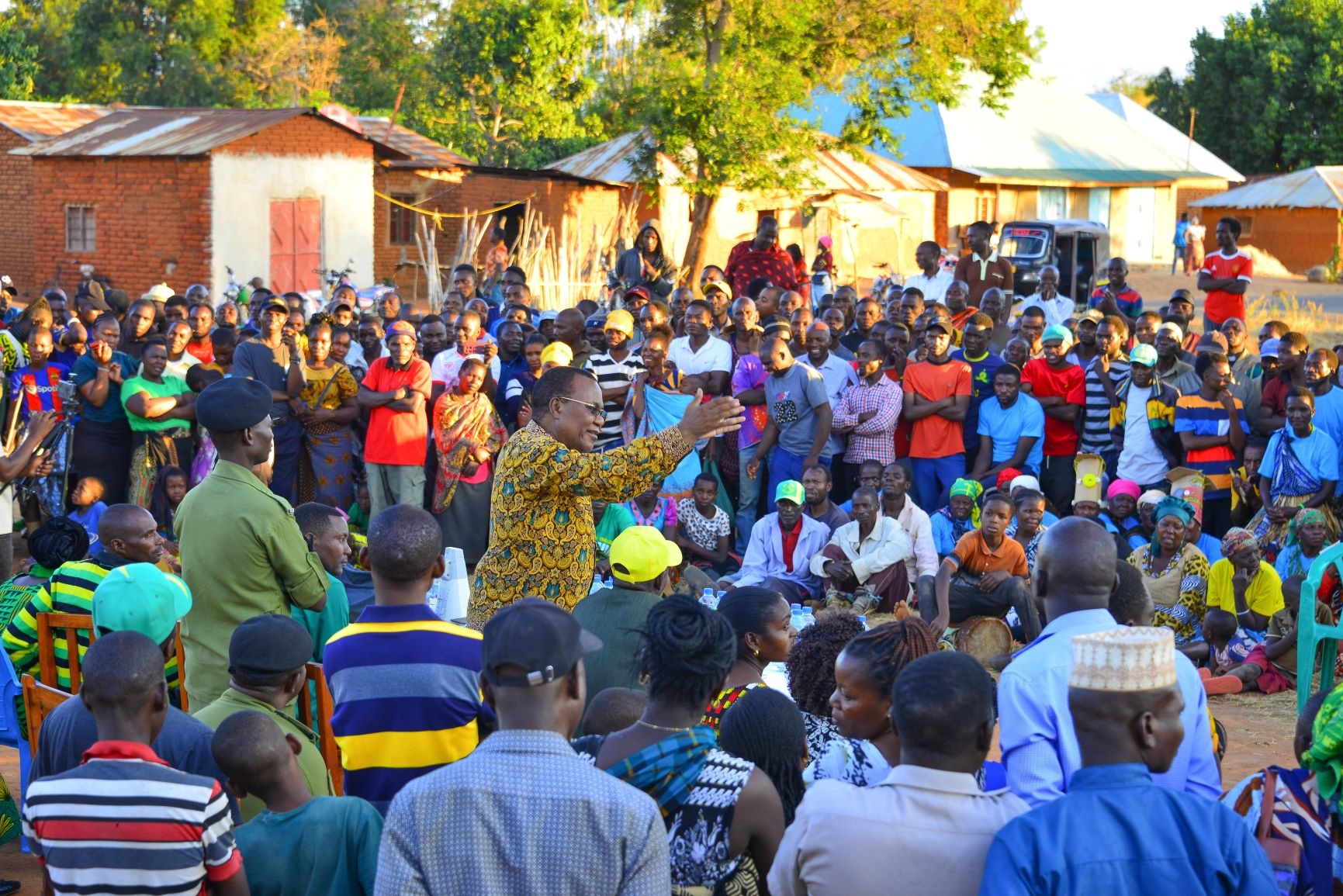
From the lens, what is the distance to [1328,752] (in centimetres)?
304

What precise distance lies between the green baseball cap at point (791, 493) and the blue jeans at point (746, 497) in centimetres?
83

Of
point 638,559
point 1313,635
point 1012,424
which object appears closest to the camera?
point 638,559

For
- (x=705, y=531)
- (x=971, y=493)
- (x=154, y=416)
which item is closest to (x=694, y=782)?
(x=971, y=493)

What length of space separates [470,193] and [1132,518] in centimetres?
1676

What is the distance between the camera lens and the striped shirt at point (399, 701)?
11.8ft

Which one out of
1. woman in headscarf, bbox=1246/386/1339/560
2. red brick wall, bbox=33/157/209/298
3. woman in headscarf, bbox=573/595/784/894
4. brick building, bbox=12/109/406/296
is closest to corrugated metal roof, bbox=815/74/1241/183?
brick building, bbox=12/109/406/296

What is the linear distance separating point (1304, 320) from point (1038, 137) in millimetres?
15504

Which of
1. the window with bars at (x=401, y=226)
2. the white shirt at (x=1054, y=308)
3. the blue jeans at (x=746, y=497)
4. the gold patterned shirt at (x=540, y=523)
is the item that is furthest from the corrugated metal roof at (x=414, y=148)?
the gold patterned shirt at (x=540, y=523)

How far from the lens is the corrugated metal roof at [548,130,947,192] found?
20.9 m

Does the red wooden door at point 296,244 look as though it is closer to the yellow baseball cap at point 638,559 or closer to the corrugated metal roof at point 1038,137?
the corrugated metal roof at point 1038,137

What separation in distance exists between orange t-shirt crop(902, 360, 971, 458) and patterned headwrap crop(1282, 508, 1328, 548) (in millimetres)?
2188

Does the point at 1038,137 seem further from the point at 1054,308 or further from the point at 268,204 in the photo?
the point at 1054,308

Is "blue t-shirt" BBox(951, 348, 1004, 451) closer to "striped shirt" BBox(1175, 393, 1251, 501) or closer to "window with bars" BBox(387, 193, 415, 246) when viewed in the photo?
"striped shirt" BBox(1175, 393, 1251, 501)

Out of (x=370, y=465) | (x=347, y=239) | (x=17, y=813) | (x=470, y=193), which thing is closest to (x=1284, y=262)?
(x=470, y=193)
